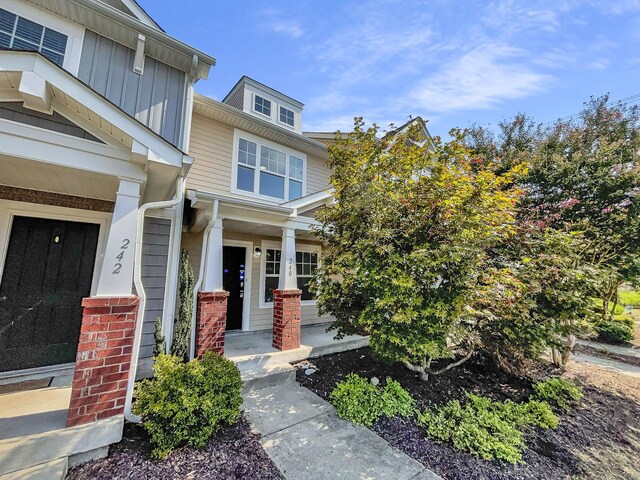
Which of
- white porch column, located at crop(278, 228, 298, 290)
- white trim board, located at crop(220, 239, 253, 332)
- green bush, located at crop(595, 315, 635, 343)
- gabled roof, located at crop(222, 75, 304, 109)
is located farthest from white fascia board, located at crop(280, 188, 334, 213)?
green bush, located at crop(595, 315, 635, 343)

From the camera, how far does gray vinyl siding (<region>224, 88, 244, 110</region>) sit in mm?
8430

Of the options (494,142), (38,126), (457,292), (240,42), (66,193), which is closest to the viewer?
(38,126)

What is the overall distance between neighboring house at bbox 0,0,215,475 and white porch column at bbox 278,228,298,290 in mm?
2027

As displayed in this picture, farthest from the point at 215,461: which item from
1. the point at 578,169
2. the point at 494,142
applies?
the point at 494,142

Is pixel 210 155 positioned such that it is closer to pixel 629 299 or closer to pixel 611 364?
pixel 611 364

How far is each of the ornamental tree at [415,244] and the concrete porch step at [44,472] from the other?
11.0 feet

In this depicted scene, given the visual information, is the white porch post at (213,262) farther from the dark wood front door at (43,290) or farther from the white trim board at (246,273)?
the white trim board at (246,273)

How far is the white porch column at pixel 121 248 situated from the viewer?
2826 millimetres

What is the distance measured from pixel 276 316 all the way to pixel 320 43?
254 inches

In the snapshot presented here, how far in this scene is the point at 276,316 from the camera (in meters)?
5.71

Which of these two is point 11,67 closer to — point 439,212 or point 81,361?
point 81,361

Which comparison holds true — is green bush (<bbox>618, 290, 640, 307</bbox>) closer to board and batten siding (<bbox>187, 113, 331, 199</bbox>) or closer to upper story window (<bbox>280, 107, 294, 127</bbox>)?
upper story window (<bbox>280, 107, 294, 127</bbox>)

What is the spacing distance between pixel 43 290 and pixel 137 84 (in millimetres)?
3753

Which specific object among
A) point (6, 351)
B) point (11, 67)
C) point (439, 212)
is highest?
point (11, 67)
